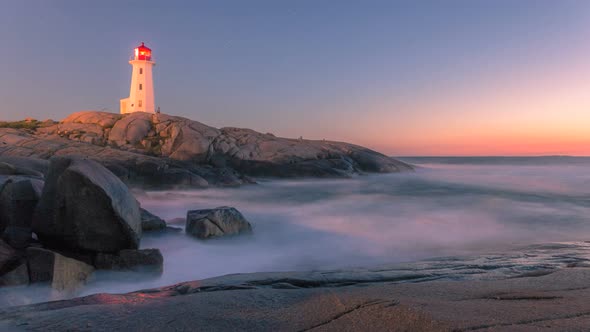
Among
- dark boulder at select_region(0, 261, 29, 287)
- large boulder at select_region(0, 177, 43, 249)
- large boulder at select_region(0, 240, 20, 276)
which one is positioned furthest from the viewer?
large boulder at select_region(0, 177, 43, 249)

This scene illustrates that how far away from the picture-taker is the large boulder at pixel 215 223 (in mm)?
8508

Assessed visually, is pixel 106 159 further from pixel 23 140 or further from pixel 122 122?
pixel 122 122

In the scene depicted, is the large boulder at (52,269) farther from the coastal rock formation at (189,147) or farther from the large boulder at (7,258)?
the coastal rock formation at (189,147)

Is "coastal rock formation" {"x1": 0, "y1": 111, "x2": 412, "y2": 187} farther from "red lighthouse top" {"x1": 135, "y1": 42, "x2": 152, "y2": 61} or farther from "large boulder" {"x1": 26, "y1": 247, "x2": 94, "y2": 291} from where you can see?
"large boulder" {"x1": 26, "y1": 247, "x2": 94, "y2": 291}

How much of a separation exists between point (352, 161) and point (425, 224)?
60.6 ft

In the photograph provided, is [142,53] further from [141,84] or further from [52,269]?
[52,269]

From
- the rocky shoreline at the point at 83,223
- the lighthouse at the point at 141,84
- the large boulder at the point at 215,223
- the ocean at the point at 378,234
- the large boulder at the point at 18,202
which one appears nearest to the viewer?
the ocean at the point at 378,234

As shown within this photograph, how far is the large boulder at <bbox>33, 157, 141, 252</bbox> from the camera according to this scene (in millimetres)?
5914

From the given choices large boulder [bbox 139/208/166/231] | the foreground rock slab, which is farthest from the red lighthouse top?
the foreground rock slab

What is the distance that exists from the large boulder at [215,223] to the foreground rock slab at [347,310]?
4638 mm

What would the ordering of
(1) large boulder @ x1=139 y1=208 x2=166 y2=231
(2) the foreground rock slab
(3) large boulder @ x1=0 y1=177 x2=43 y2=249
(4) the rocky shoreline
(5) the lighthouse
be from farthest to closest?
1. (5) the lighthouse
2. (1) large boulder @ x1=139 y1=208 x2=166 y2=231
3. (3) large boulder @ x1=0 y1=177 x2=43 y2=249
4. (4) the rocky shoreline
5. (2) the foreground rock slab

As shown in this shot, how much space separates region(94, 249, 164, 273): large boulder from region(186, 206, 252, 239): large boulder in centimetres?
227

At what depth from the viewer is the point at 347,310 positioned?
2.85m

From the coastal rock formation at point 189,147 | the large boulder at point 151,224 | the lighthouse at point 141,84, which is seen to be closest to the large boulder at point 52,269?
the large boulder at point 151,224
